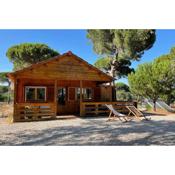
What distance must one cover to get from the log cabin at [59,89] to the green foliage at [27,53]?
56.9 feet

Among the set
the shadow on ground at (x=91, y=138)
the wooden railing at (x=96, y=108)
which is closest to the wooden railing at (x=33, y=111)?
the wooden railing at (x=96, y=108)

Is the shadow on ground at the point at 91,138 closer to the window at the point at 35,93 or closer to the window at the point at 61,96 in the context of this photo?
the window at the point at 35,93

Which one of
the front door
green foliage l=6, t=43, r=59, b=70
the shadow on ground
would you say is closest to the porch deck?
the front door

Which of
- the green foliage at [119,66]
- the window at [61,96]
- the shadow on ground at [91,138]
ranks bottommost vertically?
the shadow on ground at [91,138]

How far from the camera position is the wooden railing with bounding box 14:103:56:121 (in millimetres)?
13430

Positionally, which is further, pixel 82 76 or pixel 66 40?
pixel 66 40

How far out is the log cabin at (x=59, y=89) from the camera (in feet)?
46.0
